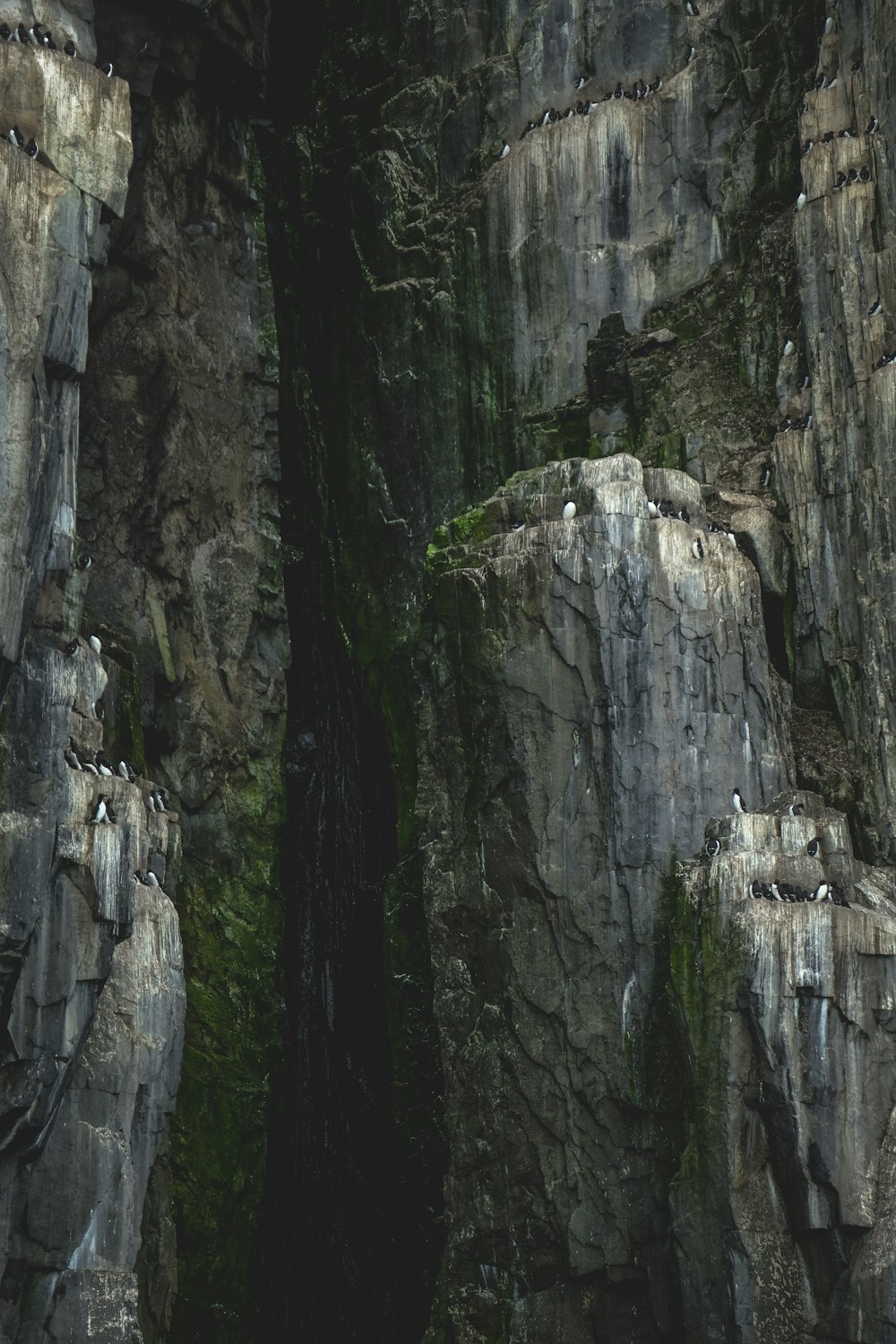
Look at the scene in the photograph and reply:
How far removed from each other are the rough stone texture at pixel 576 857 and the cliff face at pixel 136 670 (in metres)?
5.24

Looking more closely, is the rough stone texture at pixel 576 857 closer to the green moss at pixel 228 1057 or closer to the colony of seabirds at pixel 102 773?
the colony of seabirds at pixel 102 773

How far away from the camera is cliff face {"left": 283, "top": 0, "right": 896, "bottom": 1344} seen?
1277 inches

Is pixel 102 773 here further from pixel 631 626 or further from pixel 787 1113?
pixel 787 1113

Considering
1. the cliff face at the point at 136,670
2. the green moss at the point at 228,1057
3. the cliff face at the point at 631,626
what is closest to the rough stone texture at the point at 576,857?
the cliff face at the point at 631,626

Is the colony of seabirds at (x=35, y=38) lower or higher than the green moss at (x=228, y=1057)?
higher

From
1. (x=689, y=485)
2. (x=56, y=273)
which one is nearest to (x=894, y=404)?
(x=689, y=485)

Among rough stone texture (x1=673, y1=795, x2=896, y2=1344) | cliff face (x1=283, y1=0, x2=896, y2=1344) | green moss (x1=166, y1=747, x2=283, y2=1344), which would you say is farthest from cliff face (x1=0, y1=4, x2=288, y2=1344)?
rough stone texture (x1=673, y1=795, x2=896, y2=1344)

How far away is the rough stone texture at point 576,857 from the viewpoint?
112 feet

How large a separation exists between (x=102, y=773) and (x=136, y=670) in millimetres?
7882

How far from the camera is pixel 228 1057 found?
42.4 m

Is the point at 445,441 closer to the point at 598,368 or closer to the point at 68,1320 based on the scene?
the point at 598,368

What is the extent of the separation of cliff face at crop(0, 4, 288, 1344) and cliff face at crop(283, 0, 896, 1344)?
265 cm

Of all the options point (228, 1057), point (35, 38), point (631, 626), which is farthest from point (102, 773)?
point (35, 38)

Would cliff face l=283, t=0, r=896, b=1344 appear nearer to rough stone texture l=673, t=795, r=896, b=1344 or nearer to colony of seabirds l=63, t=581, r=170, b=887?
rough stone texture l=673, t=795, r=896, b=1344
